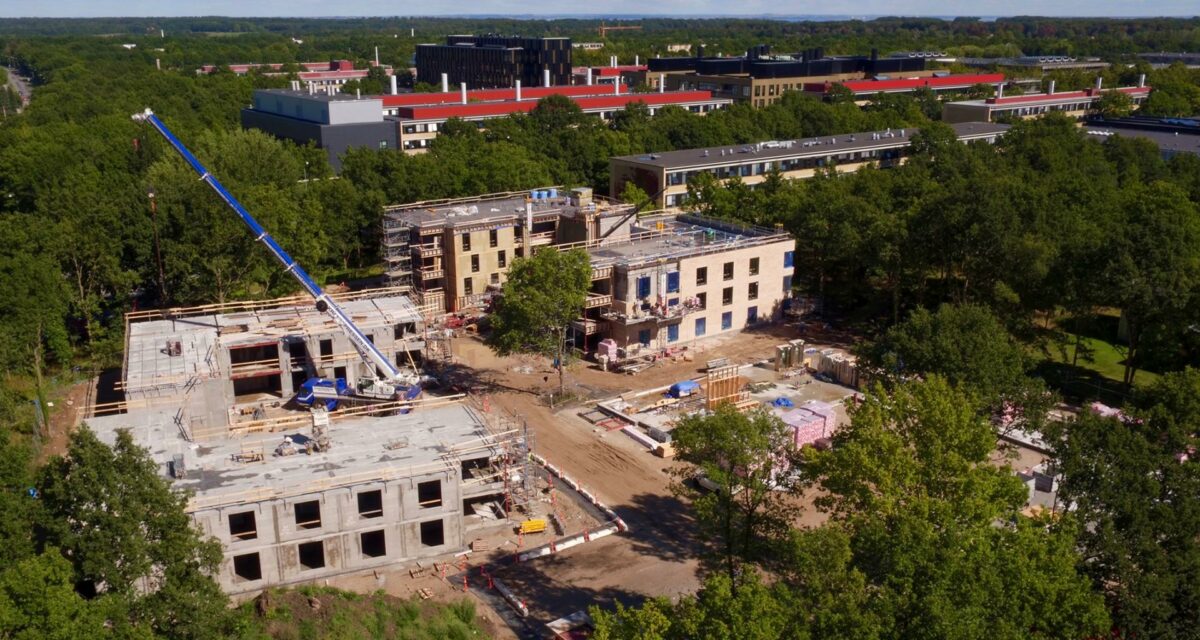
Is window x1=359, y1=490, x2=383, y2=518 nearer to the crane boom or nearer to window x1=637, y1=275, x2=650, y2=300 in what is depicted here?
the crane boom

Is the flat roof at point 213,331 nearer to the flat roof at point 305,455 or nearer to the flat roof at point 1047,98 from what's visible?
the flat roof at point 305,455

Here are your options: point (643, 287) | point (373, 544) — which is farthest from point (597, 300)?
point (373, 544)

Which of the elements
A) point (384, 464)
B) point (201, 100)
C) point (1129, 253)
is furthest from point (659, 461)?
point (201, 100)

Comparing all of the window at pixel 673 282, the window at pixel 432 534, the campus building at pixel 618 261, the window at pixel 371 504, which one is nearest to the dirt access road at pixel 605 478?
the campus building at pixel 618 261

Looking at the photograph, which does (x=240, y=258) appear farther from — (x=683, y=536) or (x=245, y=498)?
(x=683, y=536)

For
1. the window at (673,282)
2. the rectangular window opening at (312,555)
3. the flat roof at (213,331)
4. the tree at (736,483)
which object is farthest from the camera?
the window at (673,282)

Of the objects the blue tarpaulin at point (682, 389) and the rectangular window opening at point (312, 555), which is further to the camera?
the blue tarpaulin at point (682, 389)

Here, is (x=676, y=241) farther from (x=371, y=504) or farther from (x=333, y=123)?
(x=333, y=123)
